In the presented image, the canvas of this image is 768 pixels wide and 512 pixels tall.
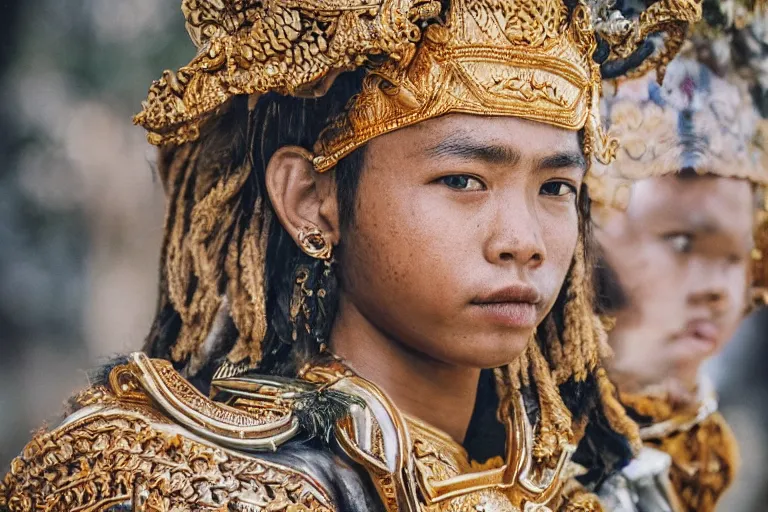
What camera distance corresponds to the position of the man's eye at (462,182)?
2.87 m

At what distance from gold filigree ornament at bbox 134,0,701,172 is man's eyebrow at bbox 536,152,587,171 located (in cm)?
6

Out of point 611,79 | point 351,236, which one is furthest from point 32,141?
point 611,79

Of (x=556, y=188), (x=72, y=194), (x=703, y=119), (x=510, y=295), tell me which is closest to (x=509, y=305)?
(x=510, y=295)

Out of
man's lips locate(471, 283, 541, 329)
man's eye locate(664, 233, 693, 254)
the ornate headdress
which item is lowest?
man's lips locate(471, 283, 541, 329)

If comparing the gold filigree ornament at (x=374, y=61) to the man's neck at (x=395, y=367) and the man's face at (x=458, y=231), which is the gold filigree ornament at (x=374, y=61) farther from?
the man's neck at (x=395, y=367)

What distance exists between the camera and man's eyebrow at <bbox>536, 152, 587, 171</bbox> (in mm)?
2926

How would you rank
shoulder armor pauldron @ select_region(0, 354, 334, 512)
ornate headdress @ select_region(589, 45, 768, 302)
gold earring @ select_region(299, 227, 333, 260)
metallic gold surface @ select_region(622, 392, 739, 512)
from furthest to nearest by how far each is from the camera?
metallic gold surface @ select_region(622, 392, 739, 512) → ornate headdress @ select_region(589, 45, 768, 302) → gold earring @ select_region(299, 227, 333, 260) → shoulder armor pauldron @ select_region(0, 354, 334, 512)

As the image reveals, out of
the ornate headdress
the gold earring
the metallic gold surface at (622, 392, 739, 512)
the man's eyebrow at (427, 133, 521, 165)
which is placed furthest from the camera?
the metallic gold surface at (622, 392, 739, 512)

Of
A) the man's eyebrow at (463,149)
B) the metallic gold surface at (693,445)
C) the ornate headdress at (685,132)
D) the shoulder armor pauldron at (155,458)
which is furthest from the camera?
the metallic gold surface at (693,445)

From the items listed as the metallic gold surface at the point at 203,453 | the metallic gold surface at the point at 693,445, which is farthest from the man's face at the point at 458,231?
the metallic gold surface at the point at 693,445

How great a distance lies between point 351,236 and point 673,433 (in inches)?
64.8

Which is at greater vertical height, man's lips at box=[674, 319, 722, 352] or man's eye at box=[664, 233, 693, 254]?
man's eye at box=[664, 233, 693, 254]

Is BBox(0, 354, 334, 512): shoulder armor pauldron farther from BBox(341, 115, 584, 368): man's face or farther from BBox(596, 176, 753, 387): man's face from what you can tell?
BBox(596, 176, 753, 387): man's face

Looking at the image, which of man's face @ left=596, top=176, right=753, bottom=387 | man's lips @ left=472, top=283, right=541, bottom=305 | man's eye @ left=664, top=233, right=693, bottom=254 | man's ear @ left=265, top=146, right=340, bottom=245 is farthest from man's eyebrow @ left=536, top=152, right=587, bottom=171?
man's eye @ left=664, top=233, right=693, bottom=254
